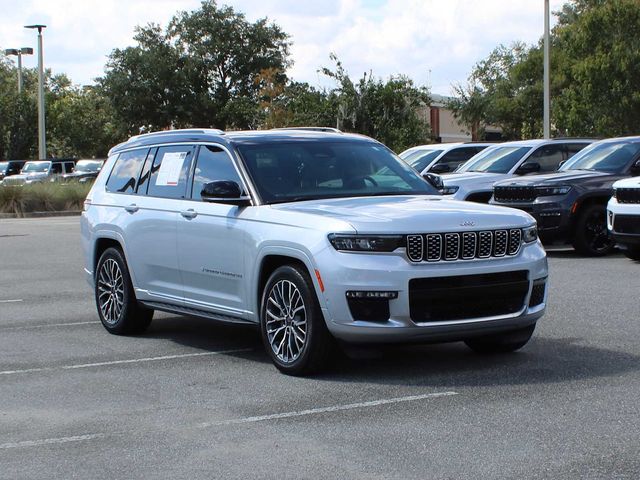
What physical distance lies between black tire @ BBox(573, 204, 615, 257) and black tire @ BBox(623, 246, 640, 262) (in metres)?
0.81

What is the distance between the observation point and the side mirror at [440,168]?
2358 centimetres

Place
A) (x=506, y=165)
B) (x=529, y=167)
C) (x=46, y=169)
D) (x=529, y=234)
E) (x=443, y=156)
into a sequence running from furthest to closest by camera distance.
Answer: (x=46, y=169)
(x=443, y=156)
(x=506, y=165)
(x=529, y=167)
(x=529, y=234)

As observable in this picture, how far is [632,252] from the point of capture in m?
16.0

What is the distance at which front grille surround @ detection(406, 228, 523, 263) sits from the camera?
7.86 metres

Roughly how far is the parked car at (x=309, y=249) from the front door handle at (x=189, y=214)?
2 cm

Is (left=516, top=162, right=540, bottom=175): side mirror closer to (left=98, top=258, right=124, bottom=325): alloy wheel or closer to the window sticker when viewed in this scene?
(left=98, top=258, right=124, bottom=325): alloy wheel

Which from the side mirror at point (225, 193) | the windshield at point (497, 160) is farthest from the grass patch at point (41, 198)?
the side mirror at point (225, 193)

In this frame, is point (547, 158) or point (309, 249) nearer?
point (309, 249)

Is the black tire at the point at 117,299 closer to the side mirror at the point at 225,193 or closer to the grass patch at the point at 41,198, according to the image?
the side mirror at the point at 225,193

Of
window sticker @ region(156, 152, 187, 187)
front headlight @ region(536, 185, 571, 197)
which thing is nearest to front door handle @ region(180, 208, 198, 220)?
window sticker @ region(156, 152, 187, 187)

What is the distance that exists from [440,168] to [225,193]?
606 inches

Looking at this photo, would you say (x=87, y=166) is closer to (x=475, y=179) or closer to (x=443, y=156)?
(x=443, y=156)

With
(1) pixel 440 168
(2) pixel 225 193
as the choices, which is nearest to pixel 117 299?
(2) pixel 225 193

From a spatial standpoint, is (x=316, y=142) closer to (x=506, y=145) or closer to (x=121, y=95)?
(x=506, y=145)
